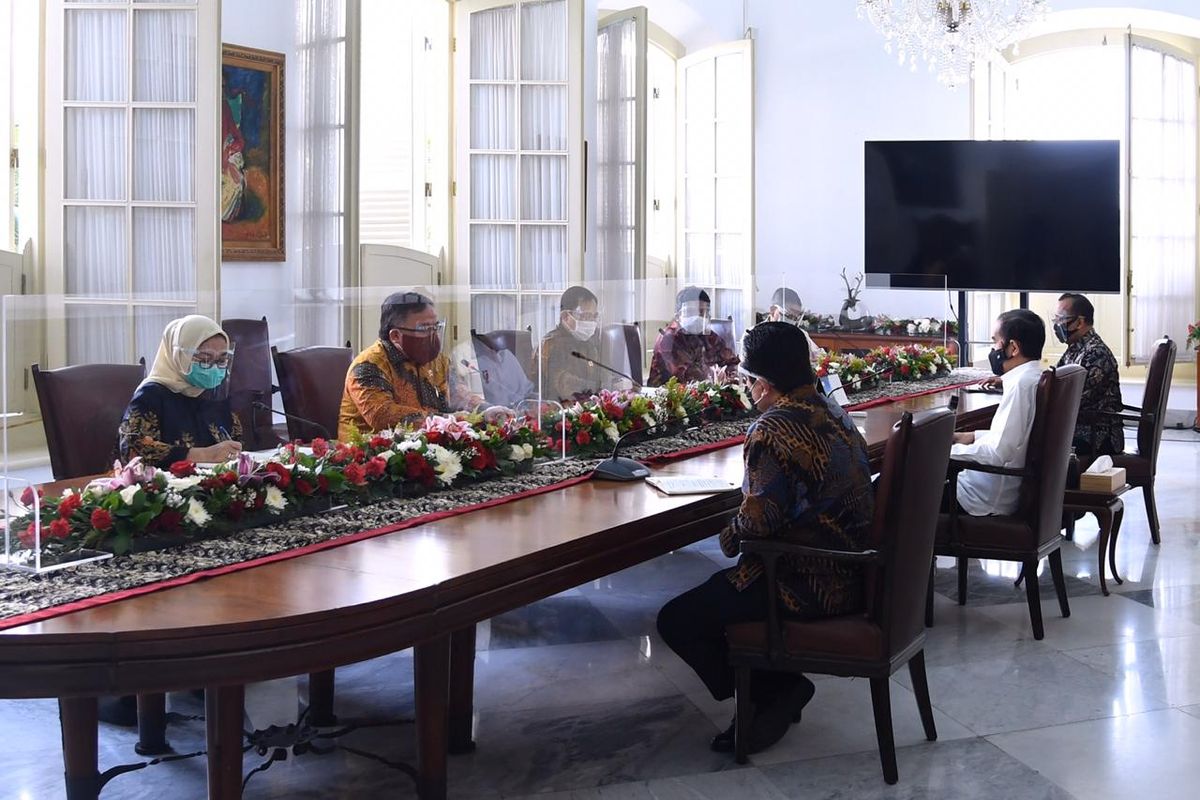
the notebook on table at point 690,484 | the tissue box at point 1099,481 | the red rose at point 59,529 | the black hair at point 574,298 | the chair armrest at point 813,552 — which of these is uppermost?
the black hair at point 574,298

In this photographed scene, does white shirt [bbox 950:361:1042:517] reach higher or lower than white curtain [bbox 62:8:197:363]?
lower

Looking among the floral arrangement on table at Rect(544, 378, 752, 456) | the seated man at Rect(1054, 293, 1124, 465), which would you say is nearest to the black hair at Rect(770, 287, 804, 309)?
the seated man at Rect(1054, 293, 1124, 465)

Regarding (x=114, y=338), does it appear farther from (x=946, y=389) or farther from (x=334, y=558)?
(x=946, y=389)

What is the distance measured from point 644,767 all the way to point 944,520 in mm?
1623

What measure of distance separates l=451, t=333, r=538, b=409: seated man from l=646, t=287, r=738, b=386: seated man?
1.32 m

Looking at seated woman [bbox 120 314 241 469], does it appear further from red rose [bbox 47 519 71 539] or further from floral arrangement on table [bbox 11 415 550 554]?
red rose [bbox 47 519 71 539]

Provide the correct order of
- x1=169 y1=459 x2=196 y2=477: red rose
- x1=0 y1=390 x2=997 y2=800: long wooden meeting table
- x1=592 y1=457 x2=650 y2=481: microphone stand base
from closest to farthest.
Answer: x1=0 y1=390 x2=997 y2=800: long wooden meeting table → x1=169 y1=459 x2=196 y2=477: red rose → x1=592 y1=457 x2=650 y2=481: microphone stand base

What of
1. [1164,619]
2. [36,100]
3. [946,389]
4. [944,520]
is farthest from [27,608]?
[36,100]

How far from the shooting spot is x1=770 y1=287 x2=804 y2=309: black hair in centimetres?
668

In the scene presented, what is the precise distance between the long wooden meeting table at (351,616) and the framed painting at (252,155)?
15.7 ft

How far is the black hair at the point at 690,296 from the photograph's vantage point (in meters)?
5.36

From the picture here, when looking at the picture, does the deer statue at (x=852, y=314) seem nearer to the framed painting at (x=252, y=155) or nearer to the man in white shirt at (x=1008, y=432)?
the man in white shirt at (x=1008, y=432)

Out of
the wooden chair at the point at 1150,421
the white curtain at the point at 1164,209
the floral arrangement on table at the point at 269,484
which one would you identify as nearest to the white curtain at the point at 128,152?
the floral arrangement on table at the point at 269,484

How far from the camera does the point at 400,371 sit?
3.65 meters
